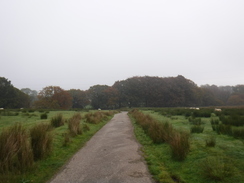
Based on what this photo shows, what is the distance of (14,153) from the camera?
16.6ft

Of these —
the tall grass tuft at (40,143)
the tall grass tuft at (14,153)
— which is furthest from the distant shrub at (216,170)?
the tall grass tuft at (40,143)

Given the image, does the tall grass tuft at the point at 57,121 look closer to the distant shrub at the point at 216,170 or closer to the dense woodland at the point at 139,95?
the distant shrub at the point at 216,170

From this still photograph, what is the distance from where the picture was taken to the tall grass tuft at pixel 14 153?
4.79 m

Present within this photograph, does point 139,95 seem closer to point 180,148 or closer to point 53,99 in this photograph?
point 53,99

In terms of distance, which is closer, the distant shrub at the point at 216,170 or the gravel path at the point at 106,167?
the distant shrub at the point at 216,170

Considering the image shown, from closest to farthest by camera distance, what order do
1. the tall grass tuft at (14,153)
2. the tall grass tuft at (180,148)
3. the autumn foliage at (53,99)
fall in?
1. the tall grass tuft at (14,153)
2. the tall grass tuft at (180,148)
3. the autumn foliage at (53,99)

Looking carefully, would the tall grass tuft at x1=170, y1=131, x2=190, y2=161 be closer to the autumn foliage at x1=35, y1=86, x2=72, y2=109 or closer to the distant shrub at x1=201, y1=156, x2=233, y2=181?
the distant shrub at x1=201, y1=156, x2=233, y2=181

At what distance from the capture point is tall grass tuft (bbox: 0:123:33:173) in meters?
4.79

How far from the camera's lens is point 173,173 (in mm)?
4891

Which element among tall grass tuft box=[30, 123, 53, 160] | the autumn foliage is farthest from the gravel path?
the autumn foliage

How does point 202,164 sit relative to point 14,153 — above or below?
below

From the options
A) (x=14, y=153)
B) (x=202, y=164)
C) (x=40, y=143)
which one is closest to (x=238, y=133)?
(x=202, y=164)

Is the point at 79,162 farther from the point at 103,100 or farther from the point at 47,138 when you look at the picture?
the point at 103,100

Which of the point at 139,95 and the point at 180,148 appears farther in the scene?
the point at 139,95
